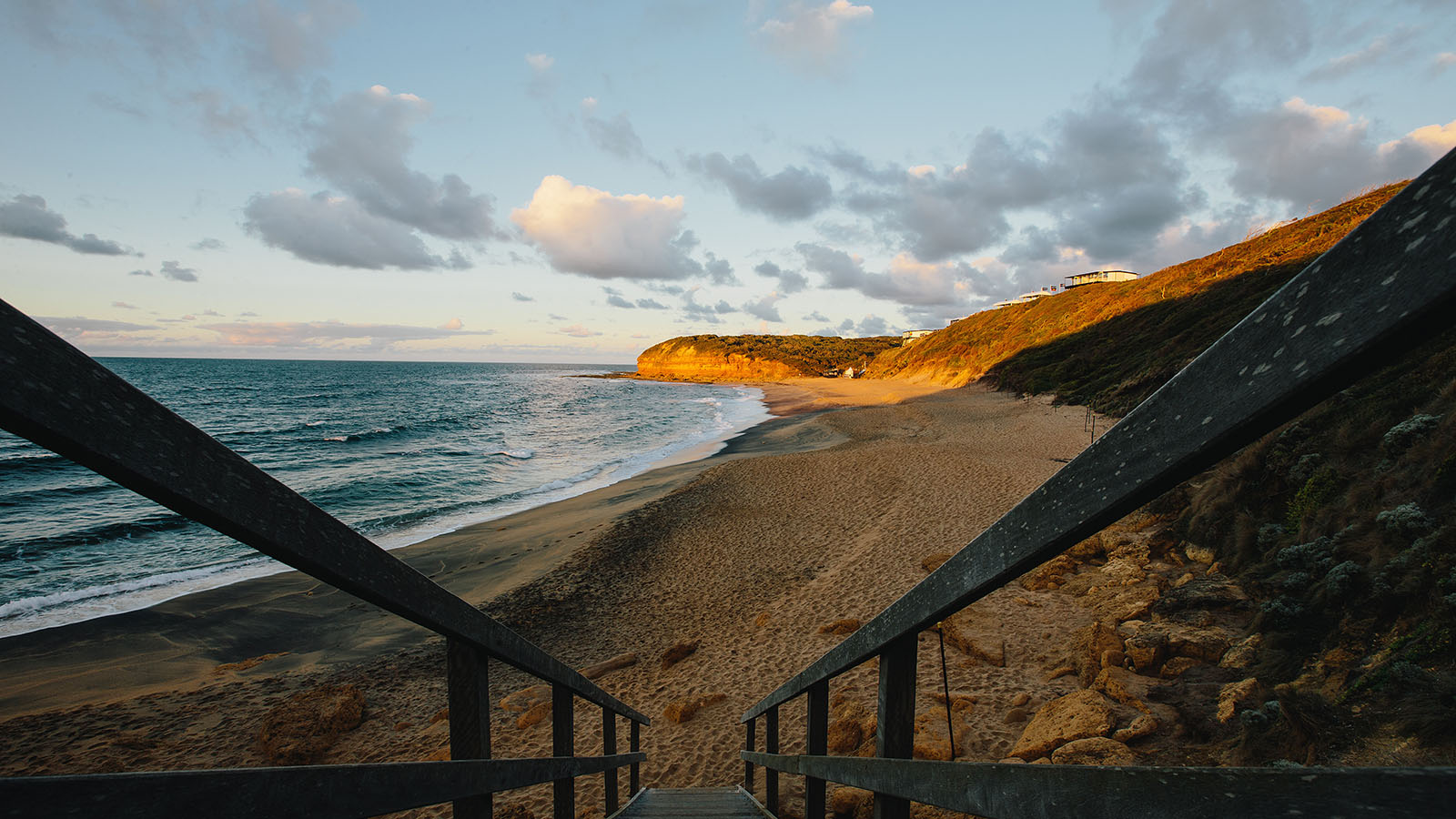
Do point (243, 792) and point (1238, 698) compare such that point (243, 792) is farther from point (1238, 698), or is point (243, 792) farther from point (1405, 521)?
point (1405, 521)

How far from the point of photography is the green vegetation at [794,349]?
108 meters

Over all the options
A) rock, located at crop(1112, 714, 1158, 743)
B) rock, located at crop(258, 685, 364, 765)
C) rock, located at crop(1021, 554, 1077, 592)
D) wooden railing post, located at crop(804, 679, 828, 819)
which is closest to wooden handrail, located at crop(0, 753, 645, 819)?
wooden railing post, located at crop(804, 679, 828, 819)

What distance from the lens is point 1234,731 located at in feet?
12.6

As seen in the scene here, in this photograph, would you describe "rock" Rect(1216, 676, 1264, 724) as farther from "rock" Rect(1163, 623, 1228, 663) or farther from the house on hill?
the house on hill

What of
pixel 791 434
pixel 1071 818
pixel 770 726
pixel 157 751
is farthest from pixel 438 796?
pixel 791 434

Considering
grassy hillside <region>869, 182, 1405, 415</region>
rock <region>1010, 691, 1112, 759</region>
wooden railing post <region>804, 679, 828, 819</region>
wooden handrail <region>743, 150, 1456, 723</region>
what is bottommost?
rock <region>1010, 691, 1112, 759</region>

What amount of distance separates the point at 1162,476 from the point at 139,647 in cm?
1224

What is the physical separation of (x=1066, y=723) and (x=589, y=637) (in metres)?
6.25

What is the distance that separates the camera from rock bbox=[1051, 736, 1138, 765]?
402 centimetres

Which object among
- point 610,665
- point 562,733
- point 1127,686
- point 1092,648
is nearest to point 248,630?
point 610,665

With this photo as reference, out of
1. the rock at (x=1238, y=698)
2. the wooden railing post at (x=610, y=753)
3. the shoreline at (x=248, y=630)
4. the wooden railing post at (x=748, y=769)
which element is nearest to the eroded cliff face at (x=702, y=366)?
the shoreline at (x=248, y=630)

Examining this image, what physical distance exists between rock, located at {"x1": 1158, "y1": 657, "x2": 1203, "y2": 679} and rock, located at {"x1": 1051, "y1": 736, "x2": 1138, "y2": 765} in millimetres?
1091

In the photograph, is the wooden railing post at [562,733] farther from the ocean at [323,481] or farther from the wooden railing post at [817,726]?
the ocean at [323,481]

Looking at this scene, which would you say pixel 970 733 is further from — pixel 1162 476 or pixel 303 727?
pixel 303 727
